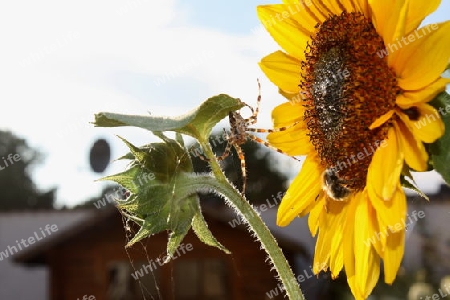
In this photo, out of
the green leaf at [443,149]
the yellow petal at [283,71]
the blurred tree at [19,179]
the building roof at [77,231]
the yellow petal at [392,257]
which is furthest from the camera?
the blurred tree at [19,179]

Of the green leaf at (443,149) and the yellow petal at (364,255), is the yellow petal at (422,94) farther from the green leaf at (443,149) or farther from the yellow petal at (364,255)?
the yellow petal at (364,255)

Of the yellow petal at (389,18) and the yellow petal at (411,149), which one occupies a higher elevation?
the yellow petal at (389,18)

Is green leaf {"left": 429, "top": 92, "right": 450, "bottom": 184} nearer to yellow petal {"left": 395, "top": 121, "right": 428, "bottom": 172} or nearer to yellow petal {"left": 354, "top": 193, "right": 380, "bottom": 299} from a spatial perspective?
yellow petal {"left": 395, "top": 121, "right": 428, "bottom": 172}

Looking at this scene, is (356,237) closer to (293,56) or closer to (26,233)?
(293,56)

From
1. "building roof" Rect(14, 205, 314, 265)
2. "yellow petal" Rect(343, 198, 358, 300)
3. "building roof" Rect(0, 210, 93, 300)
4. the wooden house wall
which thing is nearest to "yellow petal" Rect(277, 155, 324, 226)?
"yellow petal" Rect(343, 198, 358, 300)

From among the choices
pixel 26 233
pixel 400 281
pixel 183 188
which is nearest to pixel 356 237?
pixel 183 188

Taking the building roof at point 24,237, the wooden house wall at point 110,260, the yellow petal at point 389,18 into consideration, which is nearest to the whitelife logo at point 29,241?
the building roof at point 24,237
